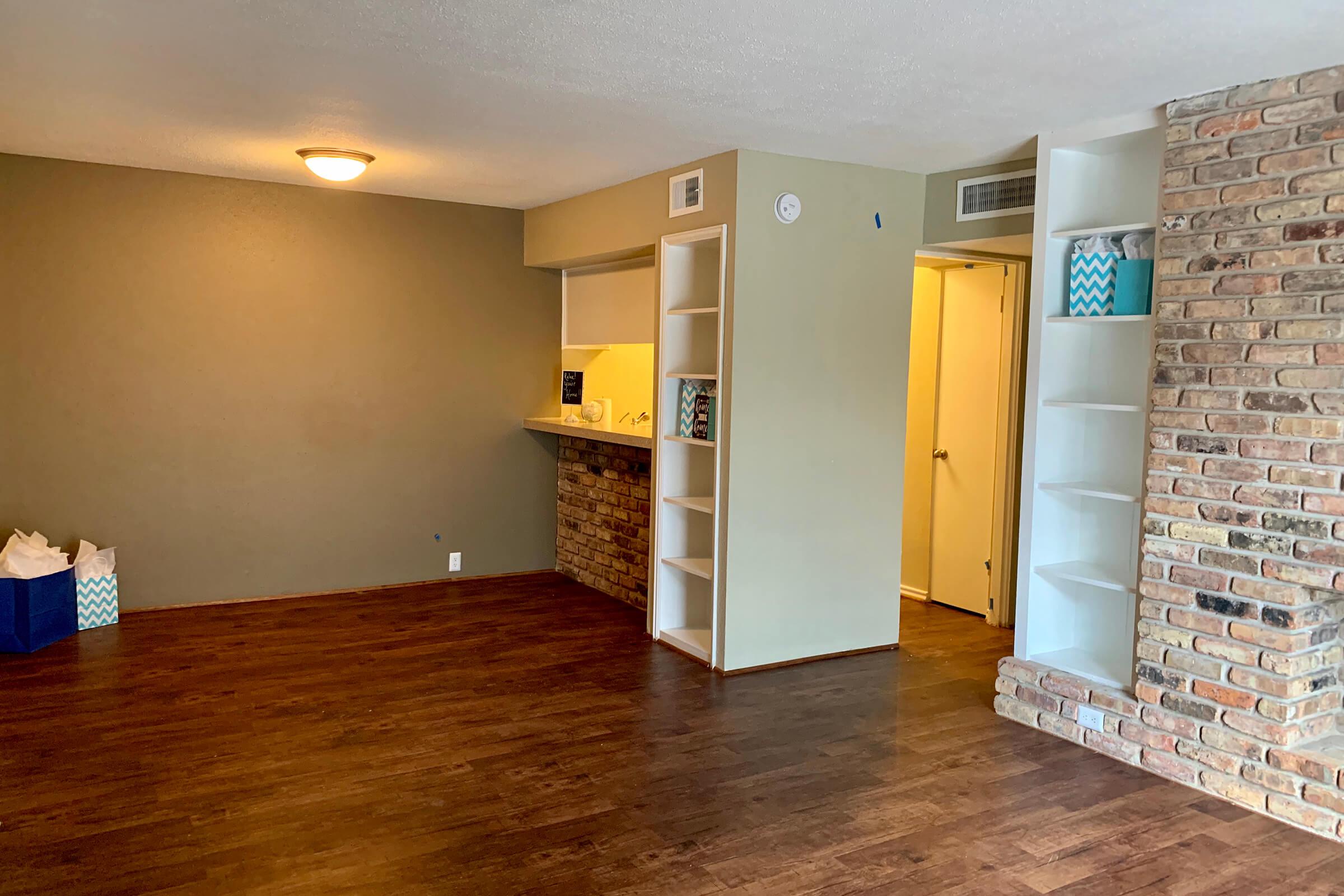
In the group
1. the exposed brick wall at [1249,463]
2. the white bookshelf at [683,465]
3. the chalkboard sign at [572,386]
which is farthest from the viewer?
the chalkboard sign at [572,386]

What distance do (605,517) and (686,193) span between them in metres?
2.25

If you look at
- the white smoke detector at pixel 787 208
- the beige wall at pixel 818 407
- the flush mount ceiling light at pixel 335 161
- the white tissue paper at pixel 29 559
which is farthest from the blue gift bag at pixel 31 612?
the white smoke detector at pixel 787 208

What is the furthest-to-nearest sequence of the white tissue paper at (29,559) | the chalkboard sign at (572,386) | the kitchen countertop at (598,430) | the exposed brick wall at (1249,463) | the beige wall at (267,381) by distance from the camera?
the chalkboard sign at (572,386)
the kitchen countertop at (598,430)
the beige wall at (267,381)
the white tissue paper at (29,559)
the exposed brick wall at (1249,463)

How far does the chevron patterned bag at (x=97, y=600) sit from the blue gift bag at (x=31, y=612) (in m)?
0.18

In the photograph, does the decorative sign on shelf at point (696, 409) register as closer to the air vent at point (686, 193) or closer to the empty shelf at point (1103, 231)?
the air vent at point (686, 193)

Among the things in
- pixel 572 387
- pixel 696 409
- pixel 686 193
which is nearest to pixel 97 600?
pixel 572 387

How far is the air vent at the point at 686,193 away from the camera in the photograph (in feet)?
15.2

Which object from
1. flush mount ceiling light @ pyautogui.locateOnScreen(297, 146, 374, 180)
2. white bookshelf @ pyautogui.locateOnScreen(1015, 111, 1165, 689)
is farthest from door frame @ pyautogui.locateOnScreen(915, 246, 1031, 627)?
flush mount ceiling light @ pyautogui.locateOnScreen(297, 146, 374, 180)

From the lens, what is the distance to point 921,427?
606cm

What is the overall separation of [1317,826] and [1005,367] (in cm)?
292

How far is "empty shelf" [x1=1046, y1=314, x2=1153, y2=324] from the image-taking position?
3729 millimetres

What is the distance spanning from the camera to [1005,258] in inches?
213

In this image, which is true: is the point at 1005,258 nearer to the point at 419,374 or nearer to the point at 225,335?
the point at 419,374

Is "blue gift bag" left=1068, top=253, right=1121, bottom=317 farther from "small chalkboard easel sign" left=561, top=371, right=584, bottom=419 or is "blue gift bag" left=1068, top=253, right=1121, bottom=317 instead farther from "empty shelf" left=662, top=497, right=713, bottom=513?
"small chalkboard easel sign" left=561, top=371, right=584, bottom=419
